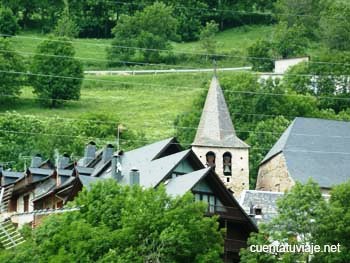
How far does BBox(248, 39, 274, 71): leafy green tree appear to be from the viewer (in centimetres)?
17562

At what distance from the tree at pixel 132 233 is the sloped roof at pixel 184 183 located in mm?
4108

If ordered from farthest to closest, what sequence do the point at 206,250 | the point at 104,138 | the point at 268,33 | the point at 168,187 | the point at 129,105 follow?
the point at 268,33, the point at 129,105, the point at 104,138, the point at 168,187, the point at 206,250

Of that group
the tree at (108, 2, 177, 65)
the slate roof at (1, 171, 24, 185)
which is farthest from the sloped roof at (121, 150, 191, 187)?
the tree at (108, 2, 177, 65)

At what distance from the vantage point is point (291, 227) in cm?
7519

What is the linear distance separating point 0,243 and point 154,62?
107 metres

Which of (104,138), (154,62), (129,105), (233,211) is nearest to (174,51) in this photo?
(154,62)

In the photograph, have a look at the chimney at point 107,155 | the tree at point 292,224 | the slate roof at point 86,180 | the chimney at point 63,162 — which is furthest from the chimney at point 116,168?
the tree at point 292,224

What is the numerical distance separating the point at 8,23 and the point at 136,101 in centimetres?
3485

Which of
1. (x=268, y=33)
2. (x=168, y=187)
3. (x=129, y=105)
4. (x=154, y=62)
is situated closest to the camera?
(x=168, y=187)

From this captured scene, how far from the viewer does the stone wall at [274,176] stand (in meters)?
108

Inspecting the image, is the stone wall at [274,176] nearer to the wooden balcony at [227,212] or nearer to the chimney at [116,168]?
the chimney at [116,168]

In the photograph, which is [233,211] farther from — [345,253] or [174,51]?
[174,51]

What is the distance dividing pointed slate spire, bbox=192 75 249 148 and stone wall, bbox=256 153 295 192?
2.53 metres

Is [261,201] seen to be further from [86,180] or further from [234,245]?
[234,245]
